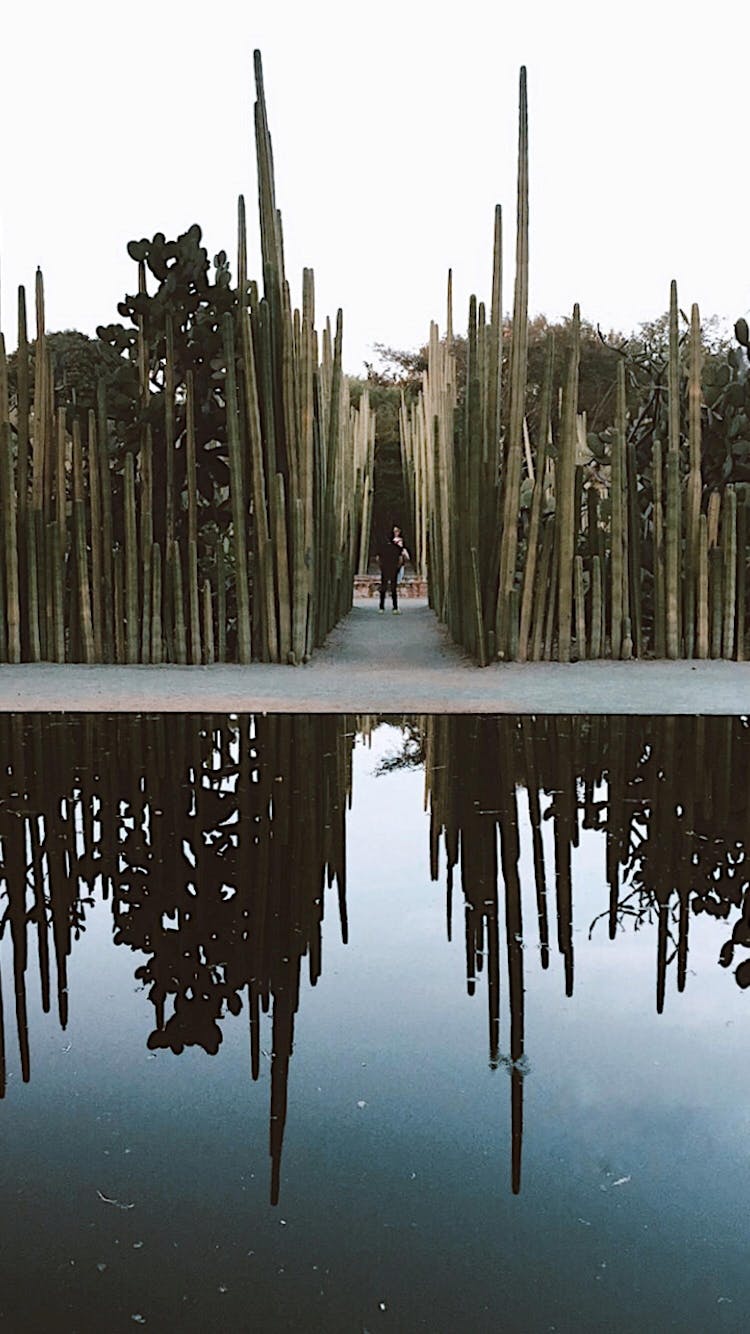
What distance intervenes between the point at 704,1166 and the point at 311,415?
5.22 m

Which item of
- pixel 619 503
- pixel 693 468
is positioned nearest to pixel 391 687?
pixel 619 503

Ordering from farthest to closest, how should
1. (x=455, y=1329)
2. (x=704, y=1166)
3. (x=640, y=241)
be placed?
1. (x=640, y=241)
2. (x=704, y=1166)
3. (x=455, y=1329)

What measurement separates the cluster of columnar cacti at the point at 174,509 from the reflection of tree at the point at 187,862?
2051 millimetres

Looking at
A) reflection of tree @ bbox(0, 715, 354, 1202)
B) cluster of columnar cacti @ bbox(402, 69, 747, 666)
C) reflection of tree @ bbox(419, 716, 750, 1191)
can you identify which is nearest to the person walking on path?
cluster of columnar cacti @ bbox(402, 69, 747, 666)

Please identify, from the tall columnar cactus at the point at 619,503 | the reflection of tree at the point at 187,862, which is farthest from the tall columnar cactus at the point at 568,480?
the reflection of tree at the point at 187,862

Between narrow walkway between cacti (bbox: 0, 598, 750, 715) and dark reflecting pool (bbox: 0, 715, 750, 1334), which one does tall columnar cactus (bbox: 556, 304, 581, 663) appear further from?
dark reflecting pool (bbox: 0, 715, 750, 1334)

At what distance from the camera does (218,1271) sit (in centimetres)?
131

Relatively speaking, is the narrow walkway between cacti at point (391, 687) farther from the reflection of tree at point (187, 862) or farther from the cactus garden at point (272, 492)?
the reflection of tree at point (187, 862)

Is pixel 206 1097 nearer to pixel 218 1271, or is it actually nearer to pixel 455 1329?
pixel 218 1271

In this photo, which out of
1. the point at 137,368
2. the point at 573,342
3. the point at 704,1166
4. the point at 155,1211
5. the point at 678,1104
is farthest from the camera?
the point at 137,368

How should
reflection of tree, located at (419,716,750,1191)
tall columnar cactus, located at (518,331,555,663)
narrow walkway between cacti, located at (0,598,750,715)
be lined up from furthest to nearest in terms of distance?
tall columnar cactus, located at (518,331,555,663), narrow walkway between cacti, located at (0,598,750,715), reflection of tree, located at (419,716,750,1191)

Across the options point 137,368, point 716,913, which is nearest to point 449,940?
point 716,913

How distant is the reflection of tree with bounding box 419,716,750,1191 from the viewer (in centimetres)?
231

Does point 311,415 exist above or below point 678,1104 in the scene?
above
